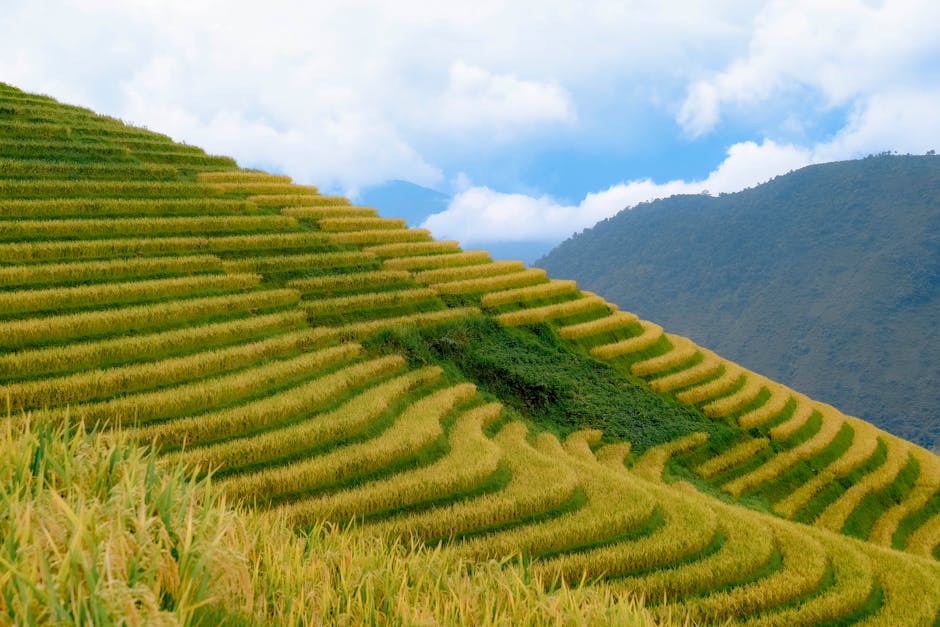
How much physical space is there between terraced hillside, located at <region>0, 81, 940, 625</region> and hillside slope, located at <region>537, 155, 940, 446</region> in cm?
5831

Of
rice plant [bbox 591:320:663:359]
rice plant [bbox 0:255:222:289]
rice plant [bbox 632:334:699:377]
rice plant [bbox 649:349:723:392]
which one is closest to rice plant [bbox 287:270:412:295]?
rice plant [bbox 0:255:222:289]

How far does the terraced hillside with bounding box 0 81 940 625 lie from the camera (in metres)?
7.56

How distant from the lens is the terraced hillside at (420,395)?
298 inches

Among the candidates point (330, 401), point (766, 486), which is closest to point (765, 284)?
point (766, 486)

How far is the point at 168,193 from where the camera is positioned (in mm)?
16125

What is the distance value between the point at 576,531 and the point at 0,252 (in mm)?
10904

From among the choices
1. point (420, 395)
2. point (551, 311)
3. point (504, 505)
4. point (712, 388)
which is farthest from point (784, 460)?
point (504, 505)

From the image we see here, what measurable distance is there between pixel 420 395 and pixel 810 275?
10056 cm

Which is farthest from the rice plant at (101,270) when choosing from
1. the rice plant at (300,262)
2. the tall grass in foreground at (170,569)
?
the tall grass in foreground at (170,569)

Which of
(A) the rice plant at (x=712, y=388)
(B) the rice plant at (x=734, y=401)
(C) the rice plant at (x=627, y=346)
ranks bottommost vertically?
(B) the rice plant at (x=734, y=401)

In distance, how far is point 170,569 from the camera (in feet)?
8.45

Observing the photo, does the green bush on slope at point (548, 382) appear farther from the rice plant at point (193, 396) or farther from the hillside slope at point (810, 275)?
the hillside slope at point (810, 275)

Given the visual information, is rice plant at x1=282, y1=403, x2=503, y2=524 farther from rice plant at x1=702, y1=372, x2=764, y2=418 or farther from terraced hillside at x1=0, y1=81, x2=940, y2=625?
rice plant at x1=702, y1=372, x2=764, y2=418

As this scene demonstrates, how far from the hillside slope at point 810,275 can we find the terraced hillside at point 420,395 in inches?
2296
